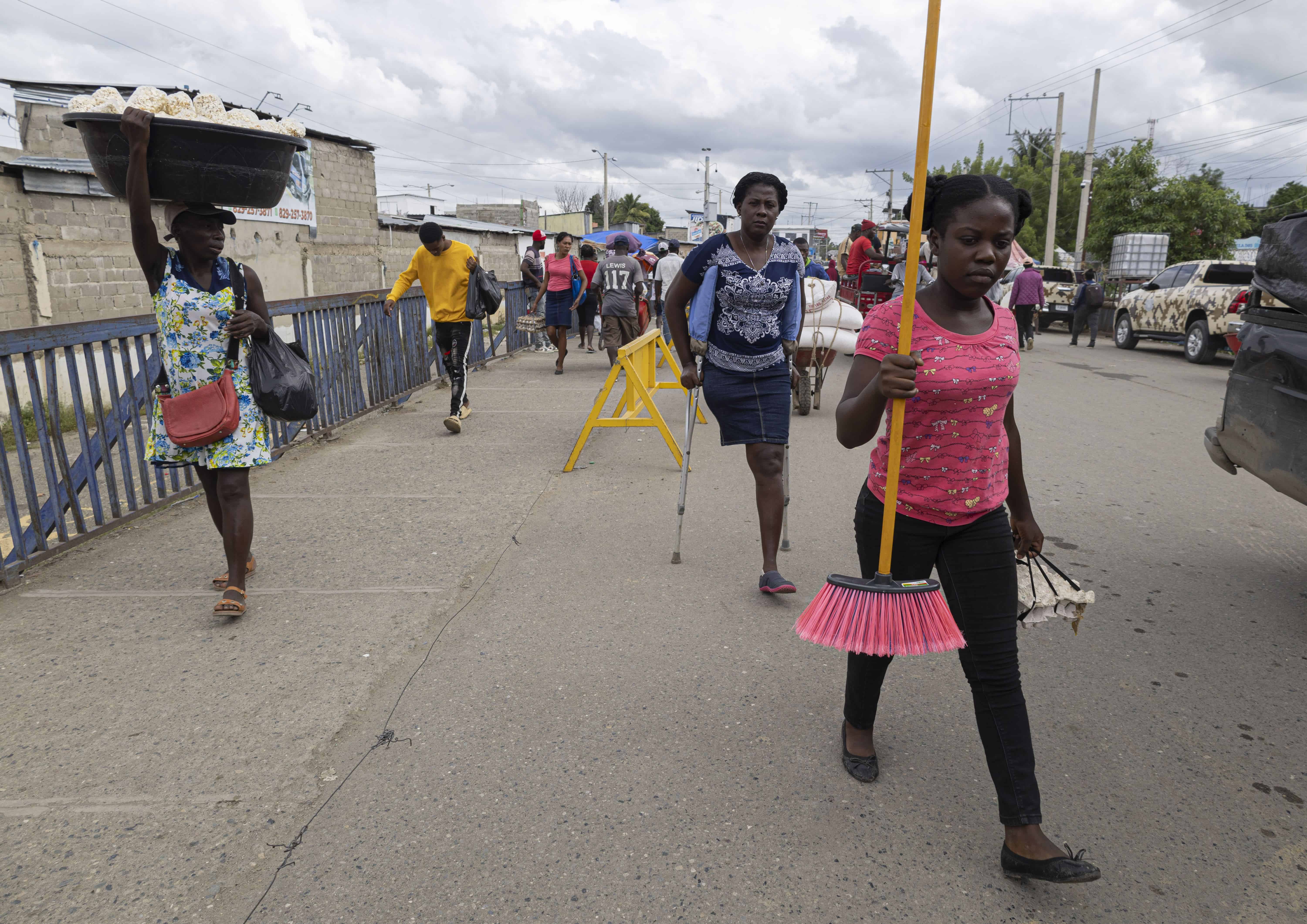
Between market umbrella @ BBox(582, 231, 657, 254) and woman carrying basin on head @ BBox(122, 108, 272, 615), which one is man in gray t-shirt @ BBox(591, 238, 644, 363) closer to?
market umbrella @ BBox(582, 231, 657, 254)

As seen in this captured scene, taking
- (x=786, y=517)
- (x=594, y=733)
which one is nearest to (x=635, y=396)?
(x=786, y=517)

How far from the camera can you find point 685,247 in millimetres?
37938

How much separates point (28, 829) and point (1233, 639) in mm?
4649

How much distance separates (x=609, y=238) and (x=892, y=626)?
17.9m

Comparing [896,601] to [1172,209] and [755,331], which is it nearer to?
[755,331]

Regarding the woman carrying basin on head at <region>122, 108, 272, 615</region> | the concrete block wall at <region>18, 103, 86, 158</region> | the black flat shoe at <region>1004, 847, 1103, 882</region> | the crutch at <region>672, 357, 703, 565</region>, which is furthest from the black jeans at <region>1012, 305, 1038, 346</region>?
the concrete block wall at <region>18, 103, 86, 158</region>

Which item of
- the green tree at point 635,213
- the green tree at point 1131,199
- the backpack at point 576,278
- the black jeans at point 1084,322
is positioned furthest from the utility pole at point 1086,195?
the green tree at point 635,213

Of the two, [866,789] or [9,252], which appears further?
[9,252]

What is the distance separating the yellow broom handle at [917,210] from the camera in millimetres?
2283

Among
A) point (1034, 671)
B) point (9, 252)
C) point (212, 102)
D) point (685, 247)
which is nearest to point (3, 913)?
point (212, 102)

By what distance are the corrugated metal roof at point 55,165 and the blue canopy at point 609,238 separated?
684 centimetres

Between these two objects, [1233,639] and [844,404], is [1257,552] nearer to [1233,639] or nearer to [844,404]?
[1233,639]

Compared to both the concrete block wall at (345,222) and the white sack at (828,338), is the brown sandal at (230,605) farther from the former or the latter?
the concrete block wall at (345,222)

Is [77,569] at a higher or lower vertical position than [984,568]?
lower
